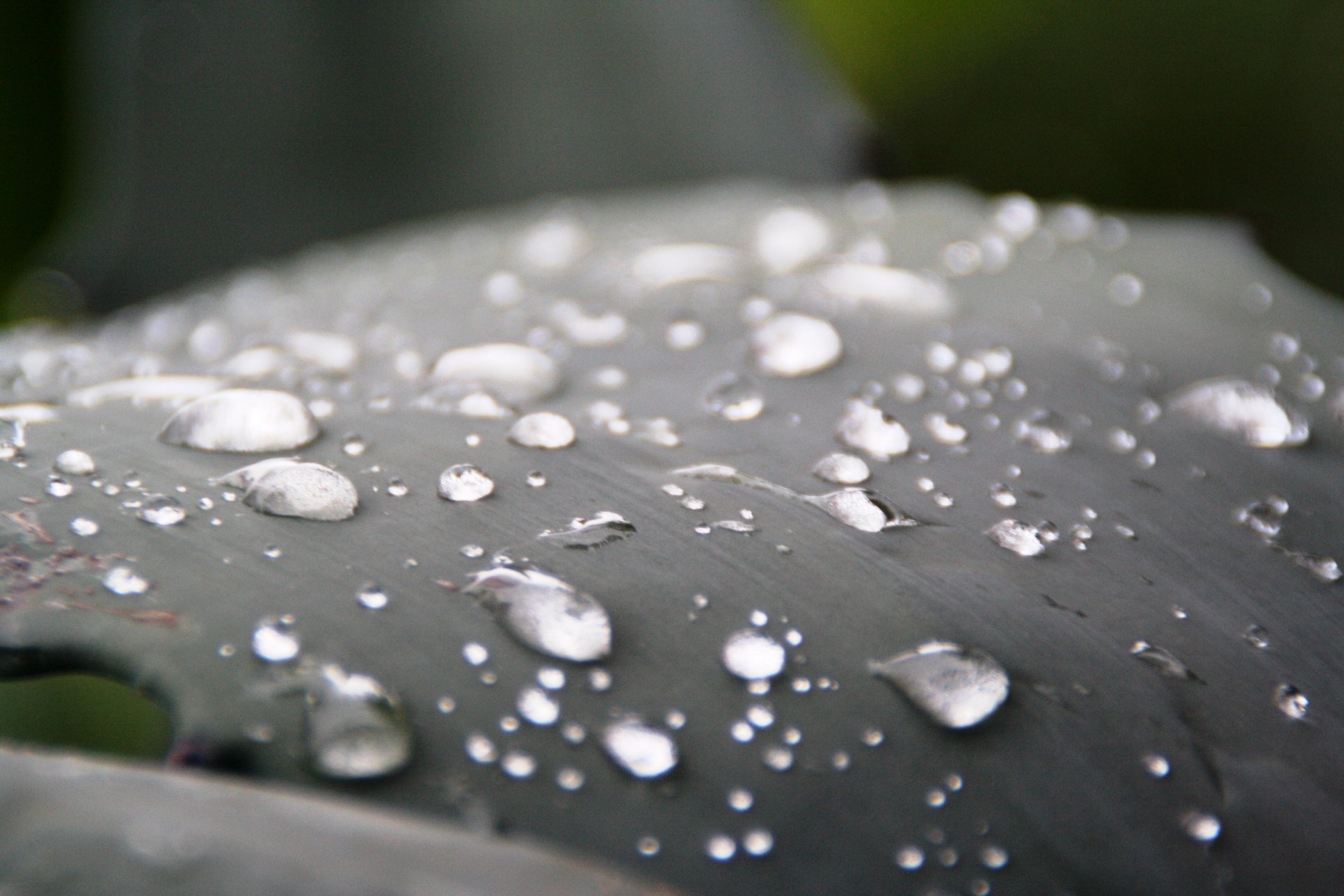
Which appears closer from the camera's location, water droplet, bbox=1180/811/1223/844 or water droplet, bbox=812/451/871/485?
water droplet, bbox=1180/811/1223/844

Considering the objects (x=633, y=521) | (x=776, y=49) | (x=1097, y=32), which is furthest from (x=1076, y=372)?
(x=776, y=49)

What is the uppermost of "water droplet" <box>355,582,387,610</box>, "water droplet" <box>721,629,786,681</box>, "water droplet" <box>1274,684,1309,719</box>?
"water droplet" <box>355,582,387,610</box>

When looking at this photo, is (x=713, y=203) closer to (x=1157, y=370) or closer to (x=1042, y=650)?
(x=1157, y=370)

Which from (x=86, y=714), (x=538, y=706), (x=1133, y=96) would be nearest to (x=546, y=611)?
(x=538, y=706)

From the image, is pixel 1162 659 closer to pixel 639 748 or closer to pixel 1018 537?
pixel 1018 537

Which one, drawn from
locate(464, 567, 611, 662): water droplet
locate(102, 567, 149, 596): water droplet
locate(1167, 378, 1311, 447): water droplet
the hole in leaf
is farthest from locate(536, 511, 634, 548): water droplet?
the hole in leaf

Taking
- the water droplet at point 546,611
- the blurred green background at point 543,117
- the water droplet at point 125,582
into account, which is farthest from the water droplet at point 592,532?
the blurred green background at point 543,117

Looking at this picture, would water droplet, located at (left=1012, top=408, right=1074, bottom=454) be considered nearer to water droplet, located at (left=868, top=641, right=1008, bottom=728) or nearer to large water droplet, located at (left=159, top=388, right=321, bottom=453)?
water droplet, located at (left=868, top=641, right=1008, bottom=728)
